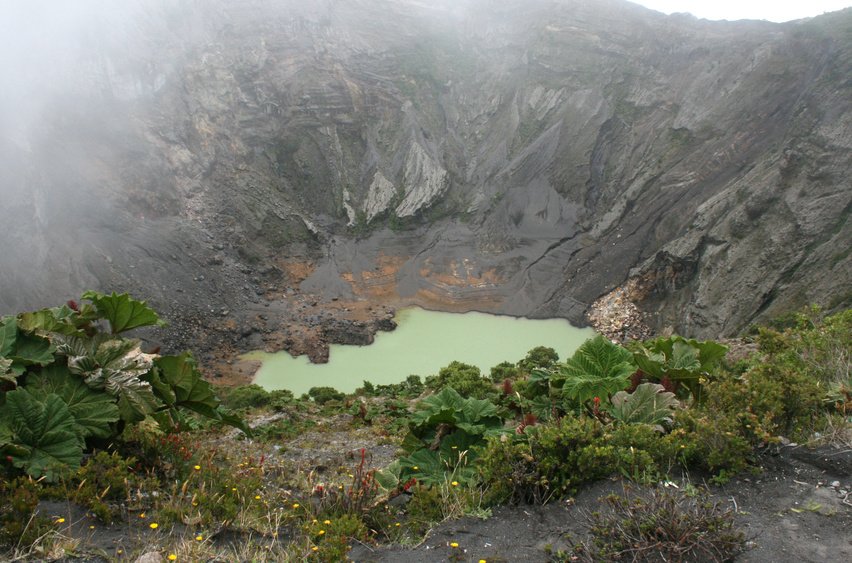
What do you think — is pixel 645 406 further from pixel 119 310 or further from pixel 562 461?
pixel 119 310

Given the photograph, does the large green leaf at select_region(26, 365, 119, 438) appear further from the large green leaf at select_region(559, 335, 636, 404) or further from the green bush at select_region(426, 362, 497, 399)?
the green bush at select_region(426, 362, 497, 399)

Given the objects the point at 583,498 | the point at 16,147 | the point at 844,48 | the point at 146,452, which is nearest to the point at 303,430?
the point at 146,452

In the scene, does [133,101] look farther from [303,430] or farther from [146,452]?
[146,452]

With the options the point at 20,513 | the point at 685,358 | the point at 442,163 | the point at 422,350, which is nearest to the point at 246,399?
the point at 422,350

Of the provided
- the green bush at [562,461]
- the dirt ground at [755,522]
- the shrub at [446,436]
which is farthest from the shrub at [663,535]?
the shrub at [446,436]

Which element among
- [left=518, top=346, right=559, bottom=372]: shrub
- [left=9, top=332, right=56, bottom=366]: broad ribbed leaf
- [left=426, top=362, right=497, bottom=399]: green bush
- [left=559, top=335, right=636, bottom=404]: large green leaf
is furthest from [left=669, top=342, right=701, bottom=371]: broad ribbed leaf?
[left=518, top=346, right=559, bottom=372]: shrub

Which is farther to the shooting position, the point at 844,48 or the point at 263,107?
the point at 263,107
